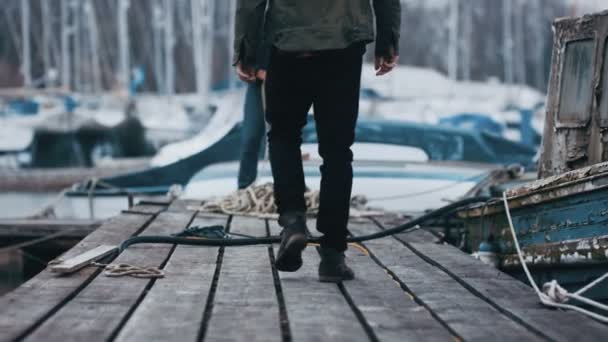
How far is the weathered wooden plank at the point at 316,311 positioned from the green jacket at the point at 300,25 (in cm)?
103

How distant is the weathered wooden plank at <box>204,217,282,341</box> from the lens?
3.18 metres

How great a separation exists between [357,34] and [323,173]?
0.65 m

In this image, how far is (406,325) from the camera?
11.1 feet

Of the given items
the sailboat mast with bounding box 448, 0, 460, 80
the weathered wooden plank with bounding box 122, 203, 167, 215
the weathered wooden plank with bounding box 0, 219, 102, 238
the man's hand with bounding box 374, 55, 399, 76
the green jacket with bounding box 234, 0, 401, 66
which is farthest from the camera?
the sailboat mast with bounding box 448, 0, 460, 80

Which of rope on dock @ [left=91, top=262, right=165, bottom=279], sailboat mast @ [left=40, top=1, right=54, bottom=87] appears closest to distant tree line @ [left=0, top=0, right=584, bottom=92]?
sailboat mast @ [left=40, top=1, right=54, bottom=87]

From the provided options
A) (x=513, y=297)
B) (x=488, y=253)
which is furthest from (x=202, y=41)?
(x=513, y=297)

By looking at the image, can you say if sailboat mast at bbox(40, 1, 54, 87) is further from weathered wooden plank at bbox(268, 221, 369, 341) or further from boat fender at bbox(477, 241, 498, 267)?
weathered wooden plank at bbox(268, 221, 369, 341)

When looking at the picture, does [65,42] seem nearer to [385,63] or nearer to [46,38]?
A: [46,38]

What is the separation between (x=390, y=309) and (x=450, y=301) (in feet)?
1.04

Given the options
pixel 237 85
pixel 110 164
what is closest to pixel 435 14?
pixel 237 85

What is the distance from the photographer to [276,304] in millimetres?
3689

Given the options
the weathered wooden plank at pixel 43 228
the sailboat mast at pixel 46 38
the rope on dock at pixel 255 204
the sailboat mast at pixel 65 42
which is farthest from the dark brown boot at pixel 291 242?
the sailboat mast at pixel 46 38

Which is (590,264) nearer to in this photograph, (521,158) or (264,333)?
(264,333)

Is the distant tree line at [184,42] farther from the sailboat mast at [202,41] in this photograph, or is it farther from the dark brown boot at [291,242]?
the dark brown boot at [291,242]
